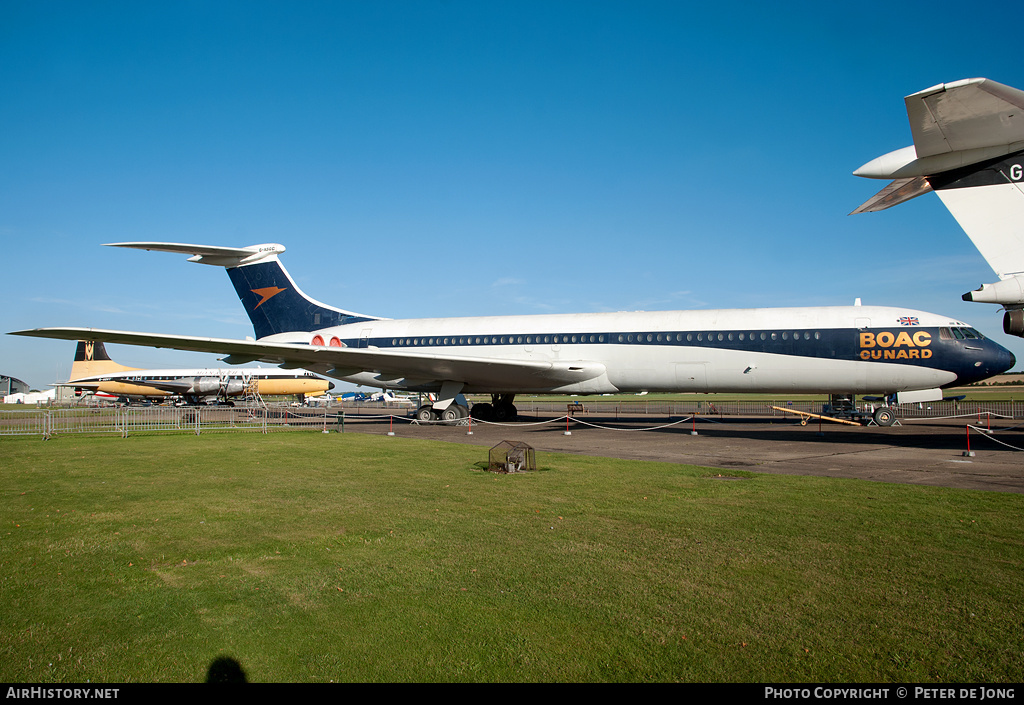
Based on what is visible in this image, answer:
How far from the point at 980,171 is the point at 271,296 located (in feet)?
78.5

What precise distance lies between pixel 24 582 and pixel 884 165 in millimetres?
11109

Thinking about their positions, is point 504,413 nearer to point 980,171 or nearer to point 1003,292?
point 1003,292

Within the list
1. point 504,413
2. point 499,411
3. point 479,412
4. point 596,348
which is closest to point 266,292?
point 479,412

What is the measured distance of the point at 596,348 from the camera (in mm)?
21141

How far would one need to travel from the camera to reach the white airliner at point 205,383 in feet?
157

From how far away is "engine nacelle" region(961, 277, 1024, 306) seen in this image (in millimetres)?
8945

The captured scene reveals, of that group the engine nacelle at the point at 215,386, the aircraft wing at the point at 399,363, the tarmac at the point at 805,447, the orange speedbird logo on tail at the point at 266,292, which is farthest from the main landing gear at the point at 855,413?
the engine nacelle at the point at 215,386

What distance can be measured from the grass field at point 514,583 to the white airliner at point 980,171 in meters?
3.38

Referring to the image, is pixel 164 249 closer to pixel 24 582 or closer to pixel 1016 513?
pixel 24 582

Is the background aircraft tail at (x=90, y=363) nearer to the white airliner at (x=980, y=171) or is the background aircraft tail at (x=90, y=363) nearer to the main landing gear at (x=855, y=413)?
the main landing gear at (x=855, y=413)

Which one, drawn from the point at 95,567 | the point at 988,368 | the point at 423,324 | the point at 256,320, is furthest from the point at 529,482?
the point at 256,320

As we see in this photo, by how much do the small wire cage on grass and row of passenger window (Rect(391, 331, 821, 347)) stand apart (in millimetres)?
10867

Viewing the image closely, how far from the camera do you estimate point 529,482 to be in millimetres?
9234

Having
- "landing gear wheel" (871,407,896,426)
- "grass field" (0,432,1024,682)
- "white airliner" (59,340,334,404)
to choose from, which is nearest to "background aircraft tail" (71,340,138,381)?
"white airliner" (59,340,334,404)
